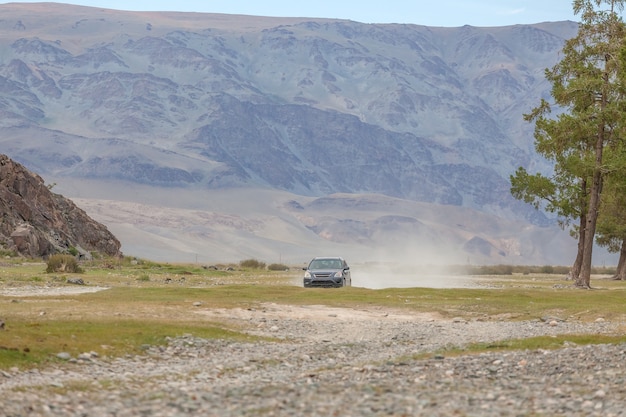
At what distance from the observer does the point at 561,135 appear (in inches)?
2581

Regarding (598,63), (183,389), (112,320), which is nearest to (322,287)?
(598,63)

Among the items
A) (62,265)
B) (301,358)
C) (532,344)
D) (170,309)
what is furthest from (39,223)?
(532,344)

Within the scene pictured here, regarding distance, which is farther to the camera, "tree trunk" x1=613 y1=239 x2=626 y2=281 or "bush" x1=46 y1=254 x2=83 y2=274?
"tree trunk" x1=613 y1=239 x2=626 y2=281

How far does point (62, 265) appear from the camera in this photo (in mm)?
77875

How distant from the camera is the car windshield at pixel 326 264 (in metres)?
65.9

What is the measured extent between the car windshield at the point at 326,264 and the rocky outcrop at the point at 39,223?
41710 mm

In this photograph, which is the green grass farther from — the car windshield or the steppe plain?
the car windshield

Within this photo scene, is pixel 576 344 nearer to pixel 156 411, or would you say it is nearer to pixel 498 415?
pixel 498 415

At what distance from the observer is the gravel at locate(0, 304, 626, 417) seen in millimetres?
17703

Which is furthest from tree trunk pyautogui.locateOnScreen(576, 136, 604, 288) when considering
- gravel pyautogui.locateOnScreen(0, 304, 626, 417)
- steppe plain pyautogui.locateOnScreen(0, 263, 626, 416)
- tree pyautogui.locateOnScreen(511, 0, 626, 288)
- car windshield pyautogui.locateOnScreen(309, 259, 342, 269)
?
gravel pyautogui.locateOnScreen(0, 304, 626, 417)

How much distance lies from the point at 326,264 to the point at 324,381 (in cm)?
4515

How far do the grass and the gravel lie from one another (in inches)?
41.6

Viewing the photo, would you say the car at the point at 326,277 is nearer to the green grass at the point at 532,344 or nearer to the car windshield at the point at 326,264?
the car windshield at the point at 326,264

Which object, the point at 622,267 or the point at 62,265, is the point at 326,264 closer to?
the point at 62,265
